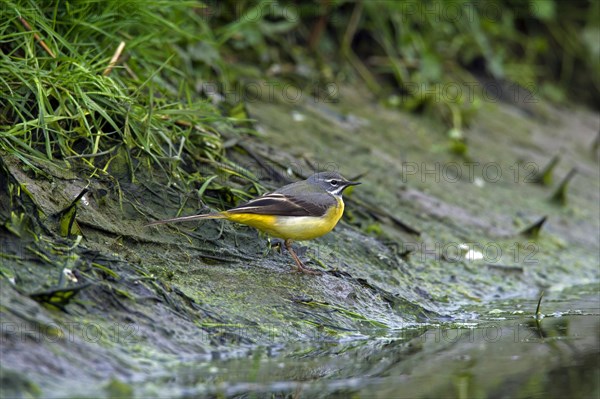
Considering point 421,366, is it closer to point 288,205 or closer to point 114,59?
point 288,205

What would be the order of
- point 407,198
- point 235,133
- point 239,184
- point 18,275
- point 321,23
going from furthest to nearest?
point 321,23 → point 407,198 → point 235,133 → point 239,184 → point 18,275

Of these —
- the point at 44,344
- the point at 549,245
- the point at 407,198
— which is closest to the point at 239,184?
the point at 407,198

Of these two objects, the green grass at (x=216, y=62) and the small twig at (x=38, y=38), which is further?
the small twig at (x=38, y=38)

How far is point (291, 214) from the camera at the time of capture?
6801mm

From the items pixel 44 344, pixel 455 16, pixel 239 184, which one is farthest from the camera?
pixel 455 16

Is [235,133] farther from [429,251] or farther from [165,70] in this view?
[429,251]

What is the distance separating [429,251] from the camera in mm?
8430

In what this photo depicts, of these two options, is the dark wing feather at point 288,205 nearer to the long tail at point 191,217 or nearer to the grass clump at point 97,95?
the long tail at point 191,217

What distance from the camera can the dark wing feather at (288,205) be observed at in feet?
21.8

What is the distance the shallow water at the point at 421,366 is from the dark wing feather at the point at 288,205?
A: 1069 mm

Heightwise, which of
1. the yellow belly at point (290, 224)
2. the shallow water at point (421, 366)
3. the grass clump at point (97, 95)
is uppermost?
the grass clump at point (97, 95)

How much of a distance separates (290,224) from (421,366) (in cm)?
162

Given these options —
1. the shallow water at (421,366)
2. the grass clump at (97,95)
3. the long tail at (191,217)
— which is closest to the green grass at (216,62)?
the grass clump at (97,95)

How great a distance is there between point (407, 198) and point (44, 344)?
5.01 metres
